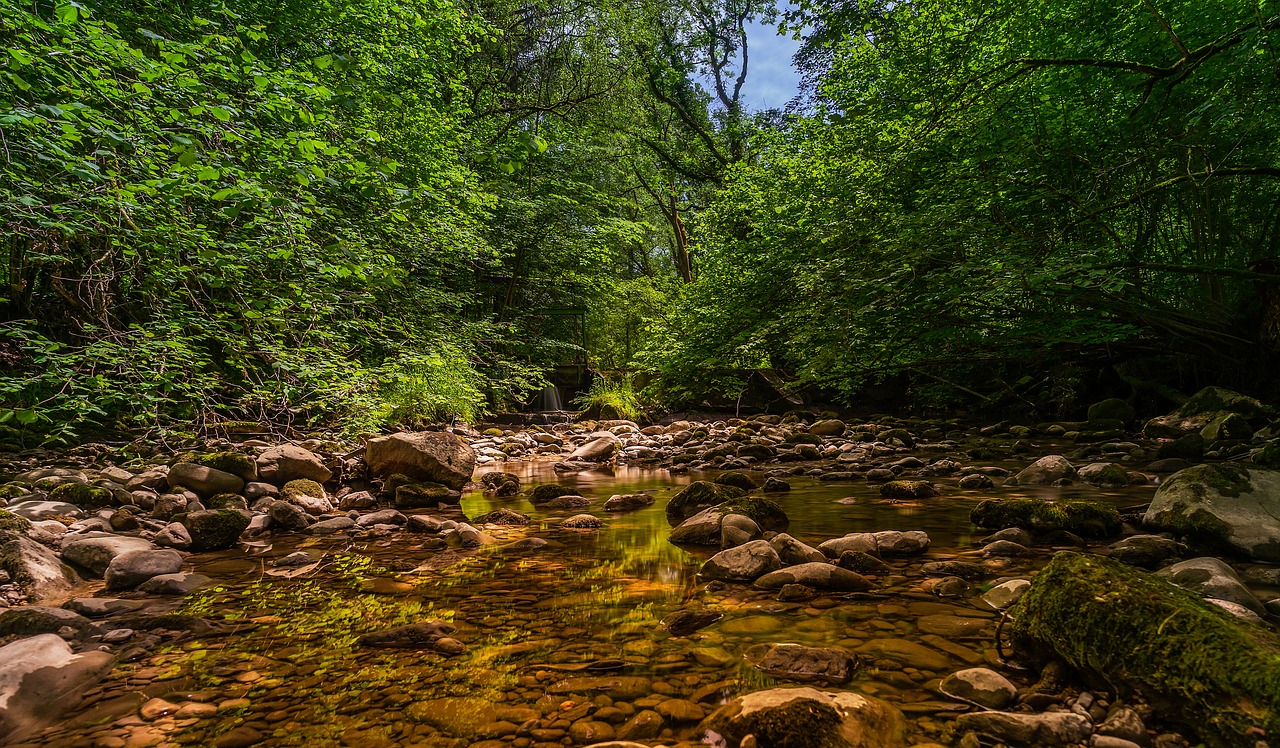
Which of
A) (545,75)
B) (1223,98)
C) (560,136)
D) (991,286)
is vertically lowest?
(991,286)

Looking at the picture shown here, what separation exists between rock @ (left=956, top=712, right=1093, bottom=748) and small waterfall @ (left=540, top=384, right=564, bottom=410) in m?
17.5

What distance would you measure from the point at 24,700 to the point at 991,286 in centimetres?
670

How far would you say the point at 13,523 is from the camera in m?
3.51

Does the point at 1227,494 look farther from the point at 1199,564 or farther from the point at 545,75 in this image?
the point at 545,75

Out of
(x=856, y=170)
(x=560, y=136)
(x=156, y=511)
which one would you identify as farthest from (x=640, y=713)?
(x=560, y=136)

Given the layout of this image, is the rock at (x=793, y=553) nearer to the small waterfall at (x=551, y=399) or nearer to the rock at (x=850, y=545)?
the rock at (x=850, y=545)

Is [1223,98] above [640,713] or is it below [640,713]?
above

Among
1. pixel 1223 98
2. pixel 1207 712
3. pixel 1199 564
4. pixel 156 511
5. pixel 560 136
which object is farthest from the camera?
pixel 560 136

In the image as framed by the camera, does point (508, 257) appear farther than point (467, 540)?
Yes

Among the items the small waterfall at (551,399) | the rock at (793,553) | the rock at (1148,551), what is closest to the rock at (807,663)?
the rock at (793,553)

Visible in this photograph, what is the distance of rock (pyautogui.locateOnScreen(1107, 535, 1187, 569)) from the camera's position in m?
2.79

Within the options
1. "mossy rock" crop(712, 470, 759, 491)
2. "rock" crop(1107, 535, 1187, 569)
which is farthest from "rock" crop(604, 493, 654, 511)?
"rock" crop(1107, 535, 1187, 569)

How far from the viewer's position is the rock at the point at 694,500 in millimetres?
4762

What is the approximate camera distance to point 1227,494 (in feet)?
10.2
